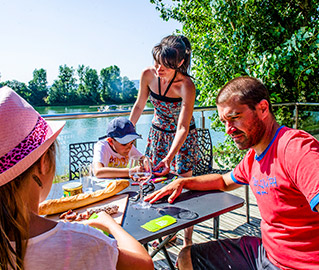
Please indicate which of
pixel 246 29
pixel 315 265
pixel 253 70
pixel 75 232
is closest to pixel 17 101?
pixel 75 232

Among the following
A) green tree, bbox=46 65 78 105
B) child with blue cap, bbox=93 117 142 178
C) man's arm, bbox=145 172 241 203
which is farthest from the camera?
green tree, bbox=46 65 78 105

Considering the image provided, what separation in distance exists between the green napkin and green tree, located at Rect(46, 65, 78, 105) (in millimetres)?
31481

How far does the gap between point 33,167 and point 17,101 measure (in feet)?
0.66

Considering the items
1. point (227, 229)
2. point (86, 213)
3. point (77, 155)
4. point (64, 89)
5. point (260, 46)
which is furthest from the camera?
point (64, 89)

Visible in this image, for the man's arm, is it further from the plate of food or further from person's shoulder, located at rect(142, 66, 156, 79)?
person's shoulder, located at rect(142, 66, 156, 79)

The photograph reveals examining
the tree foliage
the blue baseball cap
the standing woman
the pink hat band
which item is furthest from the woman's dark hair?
the tree foliage

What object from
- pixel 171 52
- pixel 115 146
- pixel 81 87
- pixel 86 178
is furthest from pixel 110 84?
pixel 86 178

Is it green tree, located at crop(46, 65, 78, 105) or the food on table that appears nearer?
the food on table

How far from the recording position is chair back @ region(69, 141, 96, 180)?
2.50 m

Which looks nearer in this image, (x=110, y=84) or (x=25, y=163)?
(x=25, y=163)

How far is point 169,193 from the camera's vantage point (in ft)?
5.23

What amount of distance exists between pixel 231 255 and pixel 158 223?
19.3 inches

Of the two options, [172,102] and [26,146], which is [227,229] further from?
[26,146]

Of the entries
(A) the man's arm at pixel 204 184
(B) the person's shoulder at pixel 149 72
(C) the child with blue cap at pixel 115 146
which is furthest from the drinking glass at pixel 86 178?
(B) the person's shoulder at pixel 149 72
